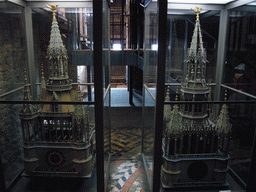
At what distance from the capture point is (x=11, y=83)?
4949 millimetres

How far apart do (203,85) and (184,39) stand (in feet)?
6.12

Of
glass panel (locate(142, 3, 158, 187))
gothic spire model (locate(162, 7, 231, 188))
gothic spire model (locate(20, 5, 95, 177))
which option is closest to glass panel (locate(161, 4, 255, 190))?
gothic spire model (locate(162, 7, 231, 188))

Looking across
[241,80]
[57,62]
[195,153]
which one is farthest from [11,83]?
[241,80]

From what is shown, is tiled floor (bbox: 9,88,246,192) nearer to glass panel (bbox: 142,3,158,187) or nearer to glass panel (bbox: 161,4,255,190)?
glass panel (bbox: 142,3,158,187)

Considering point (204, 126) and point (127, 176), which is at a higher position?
point (204, 126)

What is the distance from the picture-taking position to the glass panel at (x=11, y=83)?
15.4 ft

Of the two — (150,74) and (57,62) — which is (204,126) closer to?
(150,74)

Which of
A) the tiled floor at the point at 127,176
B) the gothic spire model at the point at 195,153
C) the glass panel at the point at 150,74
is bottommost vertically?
the tiled floor at the point at 127,176

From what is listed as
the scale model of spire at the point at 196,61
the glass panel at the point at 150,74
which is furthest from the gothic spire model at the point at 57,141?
the scale model of spire at the point at 196,61

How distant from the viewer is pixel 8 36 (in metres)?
4.86

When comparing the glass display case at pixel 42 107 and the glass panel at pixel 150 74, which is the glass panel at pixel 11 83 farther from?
the glass panel at pixel 150 74

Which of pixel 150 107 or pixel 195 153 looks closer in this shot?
pixel 150 107

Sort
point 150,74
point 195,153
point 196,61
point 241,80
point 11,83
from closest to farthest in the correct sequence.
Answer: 1. point 150,74
2. point 195,153
3. point 196,61
4. point 11,83
5. point 241,80

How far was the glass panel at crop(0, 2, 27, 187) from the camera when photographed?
4699 mm
